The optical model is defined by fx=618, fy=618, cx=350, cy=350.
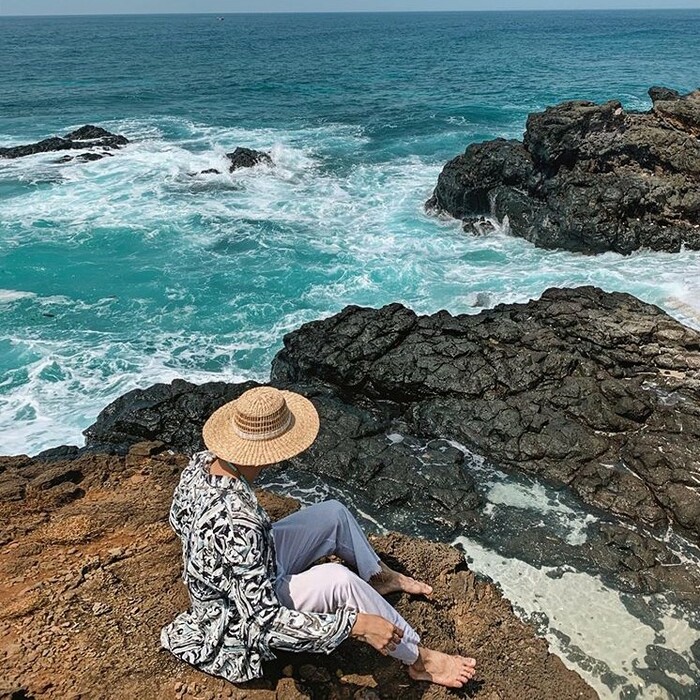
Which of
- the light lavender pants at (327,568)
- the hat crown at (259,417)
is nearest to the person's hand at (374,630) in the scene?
the light lavender pants at (327,568)

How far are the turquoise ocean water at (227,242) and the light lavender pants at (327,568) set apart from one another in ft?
23.8

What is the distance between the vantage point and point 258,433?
3.71m

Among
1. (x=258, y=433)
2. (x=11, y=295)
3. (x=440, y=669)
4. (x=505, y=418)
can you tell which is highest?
(x=258, y=433)

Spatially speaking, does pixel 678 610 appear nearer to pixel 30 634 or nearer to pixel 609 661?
pixel 609 661

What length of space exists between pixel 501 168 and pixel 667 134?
4888 millimetres

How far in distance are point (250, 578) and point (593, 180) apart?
1784cm

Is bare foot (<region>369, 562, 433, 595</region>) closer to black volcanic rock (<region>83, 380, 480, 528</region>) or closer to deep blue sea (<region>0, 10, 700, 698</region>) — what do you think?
deep blue sea (<region>0, 10, 700, 698</region>)

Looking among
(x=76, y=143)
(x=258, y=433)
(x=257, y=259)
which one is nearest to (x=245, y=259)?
(x=257, y=259)

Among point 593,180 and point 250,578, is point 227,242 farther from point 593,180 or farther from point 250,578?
point 250,578

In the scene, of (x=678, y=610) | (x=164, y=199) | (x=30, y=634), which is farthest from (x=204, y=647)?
(x=164, y=199)

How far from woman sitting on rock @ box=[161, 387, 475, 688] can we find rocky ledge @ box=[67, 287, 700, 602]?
3.23 m

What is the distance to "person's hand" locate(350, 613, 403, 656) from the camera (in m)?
3.77

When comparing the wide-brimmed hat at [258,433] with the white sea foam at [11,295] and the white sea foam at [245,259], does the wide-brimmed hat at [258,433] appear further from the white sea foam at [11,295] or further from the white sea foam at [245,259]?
the white sea foam at [11,295]

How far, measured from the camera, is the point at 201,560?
3.64 meters
